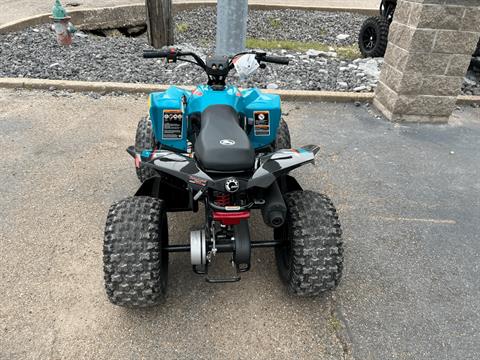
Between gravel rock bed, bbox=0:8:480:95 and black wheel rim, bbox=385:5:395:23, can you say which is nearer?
gravel rock bed, bbox=0:8:480:95

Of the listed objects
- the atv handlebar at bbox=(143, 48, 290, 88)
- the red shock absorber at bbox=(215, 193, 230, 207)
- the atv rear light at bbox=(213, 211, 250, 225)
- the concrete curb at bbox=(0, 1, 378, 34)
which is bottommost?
the concrete curb at bbox=(0, 1, 378, 34)

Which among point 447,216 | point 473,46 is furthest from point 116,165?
point 473,46

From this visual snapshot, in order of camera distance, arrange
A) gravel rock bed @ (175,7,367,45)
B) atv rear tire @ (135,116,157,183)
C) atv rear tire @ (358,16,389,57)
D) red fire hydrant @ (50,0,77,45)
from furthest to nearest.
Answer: gravel rock bed @ (175,7,367,45) < atv rear tire @ (358,16,389,57) < red fire hydrant @ (50,0,77,45) < atv rear tire @ (135,116,157,183)

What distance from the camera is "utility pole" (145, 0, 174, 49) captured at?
7324 millimetres

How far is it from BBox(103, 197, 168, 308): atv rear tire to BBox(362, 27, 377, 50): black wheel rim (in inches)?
286

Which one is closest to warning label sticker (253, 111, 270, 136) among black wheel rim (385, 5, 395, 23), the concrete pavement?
black wheel rim (385, 5, 395, 23)

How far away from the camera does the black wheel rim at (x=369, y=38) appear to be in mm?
8289

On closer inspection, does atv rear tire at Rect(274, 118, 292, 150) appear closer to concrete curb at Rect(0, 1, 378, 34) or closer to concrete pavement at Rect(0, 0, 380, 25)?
concrete curb at Rect(0, 1, 378, 34)

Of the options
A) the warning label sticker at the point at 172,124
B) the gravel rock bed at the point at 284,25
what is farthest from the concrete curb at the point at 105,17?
the warning label sticker at the point at 172,124

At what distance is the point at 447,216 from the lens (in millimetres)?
3787

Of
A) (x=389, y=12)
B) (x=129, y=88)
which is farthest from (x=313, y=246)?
(x=389, y=12)

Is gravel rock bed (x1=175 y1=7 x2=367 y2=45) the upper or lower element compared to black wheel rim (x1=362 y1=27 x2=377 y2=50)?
lower

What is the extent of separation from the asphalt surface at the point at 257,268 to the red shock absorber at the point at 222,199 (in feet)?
2.58

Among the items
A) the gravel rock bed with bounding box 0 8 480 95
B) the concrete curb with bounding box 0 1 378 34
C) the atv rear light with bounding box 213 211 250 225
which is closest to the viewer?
the atv rear light with bounding box 213 211 250 225
